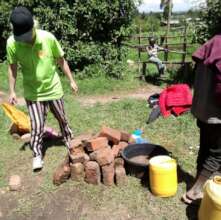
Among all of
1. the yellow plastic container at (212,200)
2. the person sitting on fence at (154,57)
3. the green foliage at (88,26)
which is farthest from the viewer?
the person sitting on fence at (154,57)

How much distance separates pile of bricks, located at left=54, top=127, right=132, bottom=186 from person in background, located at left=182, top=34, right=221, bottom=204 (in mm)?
900

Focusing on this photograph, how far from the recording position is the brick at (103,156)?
388cm

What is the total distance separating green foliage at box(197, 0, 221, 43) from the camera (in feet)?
24.0

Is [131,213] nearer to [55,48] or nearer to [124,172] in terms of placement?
[124,172]

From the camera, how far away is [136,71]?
1016cm

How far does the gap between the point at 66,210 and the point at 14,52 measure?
181cm

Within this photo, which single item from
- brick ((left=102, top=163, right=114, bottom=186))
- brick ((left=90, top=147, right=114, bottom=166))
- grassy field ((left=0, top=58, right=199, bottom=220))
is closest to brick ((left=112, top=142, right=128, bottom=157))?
brick ((left=90, top=147, right=114, bottom=166))

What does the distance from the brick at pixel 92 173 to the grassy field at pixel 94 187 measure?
0.22 feet

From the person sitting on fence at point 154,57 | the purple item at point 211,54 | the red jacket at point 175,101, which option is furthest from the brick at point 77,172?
the person sitting on fence at point 154,57

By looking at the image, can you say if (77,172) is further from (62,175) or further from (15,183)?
(15,183)

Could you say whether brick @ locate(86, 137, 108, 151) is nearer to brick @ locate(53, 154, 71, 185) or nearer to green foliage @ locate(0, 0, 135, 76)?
brick @ locate(53, 154, 71, 185)

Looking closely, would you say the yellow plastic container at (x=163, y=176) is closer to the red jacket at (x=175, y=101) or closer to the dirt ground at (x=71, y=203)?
the dirt ground at (x=71, y=203)

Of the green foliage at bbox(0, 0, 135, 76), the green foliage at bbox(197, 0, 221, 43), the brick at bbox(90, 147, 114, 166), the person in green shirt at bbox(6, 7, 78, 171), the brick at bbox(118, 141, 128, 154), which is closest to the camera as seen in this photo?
the person in green shirt at bbox(6, 7, 78, 171)

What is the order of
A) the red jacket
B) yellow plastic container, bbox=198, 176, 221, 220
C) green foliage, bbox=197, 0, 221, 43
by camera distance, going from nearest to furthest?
yellow plastic container, bbox=198, 176, 221, 220, the red jacket, green foliage, bbox=197, 0, 221, 43
